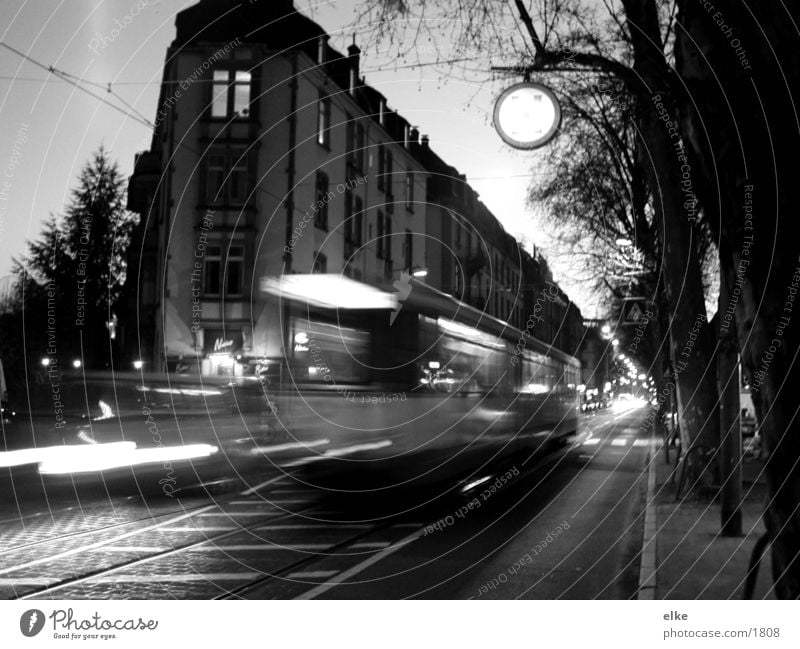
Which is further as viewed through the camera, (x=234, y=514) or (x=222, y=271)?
(x=222, y=271)

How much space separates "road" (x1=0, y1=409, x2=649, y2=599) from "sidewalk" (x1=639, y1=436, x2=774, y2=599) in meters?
0.40

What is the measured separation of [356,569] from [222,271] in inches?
883

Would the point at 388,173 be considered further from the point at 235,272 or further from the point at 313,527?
the point at 313,527

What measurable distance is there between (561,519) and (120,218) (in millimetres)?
19078

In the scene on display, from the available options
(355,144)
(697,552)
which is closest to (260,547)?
(697,552)

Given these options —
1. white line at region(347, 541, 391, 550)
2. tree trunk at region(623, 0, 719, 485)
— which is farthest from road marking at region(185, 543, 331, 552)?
tree trunk at region(623, 0, 719, 485)

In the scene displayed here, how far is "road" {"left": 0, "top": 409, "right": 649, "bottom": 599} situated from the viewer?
26.1ft

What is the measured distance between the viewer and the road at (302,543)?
7965 millimetres

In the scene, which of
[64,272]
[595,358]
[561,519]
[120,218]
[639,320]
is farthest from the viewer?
[595,358]

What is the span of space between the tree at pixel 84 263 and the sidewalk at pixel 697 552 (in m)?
8.47

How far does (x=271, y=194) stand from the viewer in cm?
2958
